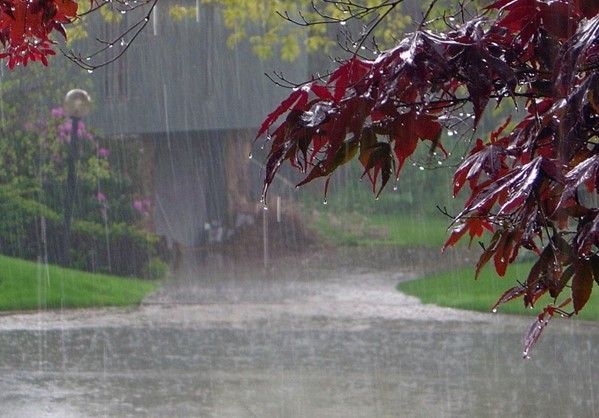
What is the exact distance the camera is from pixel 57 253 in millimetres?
14633

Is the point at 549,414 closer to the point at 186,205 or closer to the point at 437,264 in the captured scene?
the point at 437,264

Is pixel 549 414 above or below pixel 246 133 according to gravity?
below

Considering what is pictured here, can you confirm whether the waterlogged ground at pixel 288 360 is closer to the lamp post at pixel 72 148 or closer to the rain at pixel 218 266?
the rain at pixel 218 266

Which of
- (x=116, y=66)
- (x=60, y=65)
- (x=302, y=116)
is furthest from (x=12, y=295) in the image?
(x=302, y=116)

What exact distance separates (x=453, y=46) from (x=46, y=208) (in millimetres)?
13810

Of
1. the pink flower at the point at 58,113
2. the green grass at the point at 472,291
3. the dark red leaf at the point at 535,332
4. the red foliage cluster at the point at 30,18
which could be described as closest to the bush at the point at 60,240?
the pink flower at the point at 58,113

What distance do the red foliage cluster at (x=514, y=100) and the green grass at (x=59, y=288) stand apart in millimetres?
9541

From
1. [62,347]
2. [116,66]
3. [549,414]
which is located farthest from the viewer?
[116,66]

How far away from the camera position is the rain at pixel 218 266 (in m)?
6.67

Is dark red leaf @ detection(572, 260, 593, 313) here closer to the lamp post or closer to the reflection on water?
the reflection on water

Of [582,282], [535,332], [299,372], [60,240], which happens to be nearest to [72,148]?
[60,240]

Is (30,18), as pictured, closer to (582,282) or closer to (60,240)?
(582,282)

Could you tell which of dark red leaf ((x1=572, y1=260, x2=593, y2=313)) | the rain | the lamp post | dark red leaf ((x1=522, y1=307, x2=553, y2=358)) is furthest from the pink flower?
dark red leaf ((x1=572, y1=260, x2=593, y2=313))

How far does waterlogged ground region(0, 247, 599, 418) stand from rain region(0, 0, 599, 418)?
3cm
